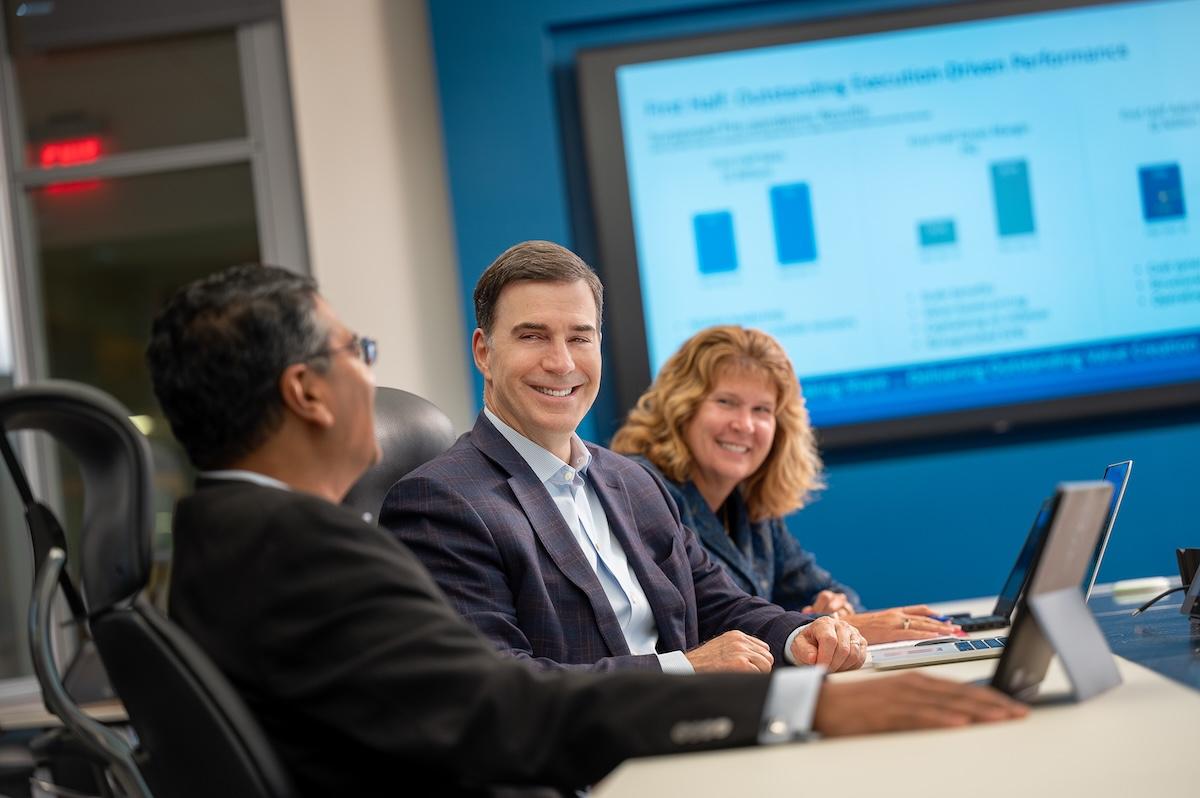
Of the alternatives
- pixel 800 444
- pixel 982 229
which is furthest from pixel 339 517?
pixel 982 229

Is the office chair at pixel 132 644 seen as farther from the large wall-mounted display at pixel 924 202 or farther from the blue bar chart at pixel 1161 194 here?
the blue bar chart at pixel 1161 194

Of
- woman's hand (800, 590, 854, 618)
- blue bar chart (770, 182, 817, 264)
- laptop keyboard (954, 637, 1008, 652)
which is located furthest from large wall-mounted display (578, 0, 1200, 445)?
laptop keyboard (954, 637, 1008, 652)

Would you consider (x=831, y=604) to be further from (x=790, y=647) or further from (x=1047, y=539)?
(x=1047, y=539)

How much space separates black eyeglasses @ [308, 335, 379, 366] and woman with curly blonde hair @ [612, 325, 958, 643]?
1293 millimetres

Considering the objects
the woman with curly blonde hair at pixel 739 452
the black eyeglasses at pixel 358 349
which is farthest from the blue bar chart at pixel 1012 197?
the black eyeglasses at pixel 358 349

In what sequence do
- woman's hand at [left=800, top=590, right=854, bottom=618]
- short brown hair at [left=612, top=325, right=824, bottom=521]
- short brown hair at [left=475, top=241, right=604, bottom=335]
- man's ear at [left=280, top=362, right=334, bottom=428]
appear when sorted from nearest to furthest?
1. man's ear at [left=280, top=362, right=334, bottom=428]
2. short brown hair at [left=475, top=241, right=604, bottom=335]
3. woman's hand at [left=800, top=590, right=854, bottom=618]
4. short brown hair at [left=612, top=325, right=824, bottom=521]

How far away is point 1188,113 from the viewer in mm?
4344

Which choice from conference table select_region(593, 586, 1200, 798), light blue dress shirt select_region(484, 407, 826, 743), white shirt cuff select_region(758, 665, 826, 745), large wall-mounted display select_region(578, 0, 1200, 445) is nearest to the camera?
conference table select_region(593, 586, 1200, 798)

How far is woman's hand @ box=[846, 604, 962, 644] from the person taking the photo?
2236 mm

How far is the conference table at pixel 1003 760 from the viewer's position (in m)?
1.06

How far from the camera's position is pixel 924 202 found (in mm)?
4316

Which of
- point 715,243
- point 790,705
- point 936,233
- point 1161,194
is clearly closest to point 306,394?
point 790,705

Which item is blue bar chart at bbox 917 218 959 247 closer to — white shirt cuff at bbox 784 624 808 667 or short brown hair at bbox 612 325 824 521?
short brown hair at bbox 612 325 824 521

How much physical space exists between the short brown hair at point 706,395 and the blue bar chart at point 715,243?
1.31m
